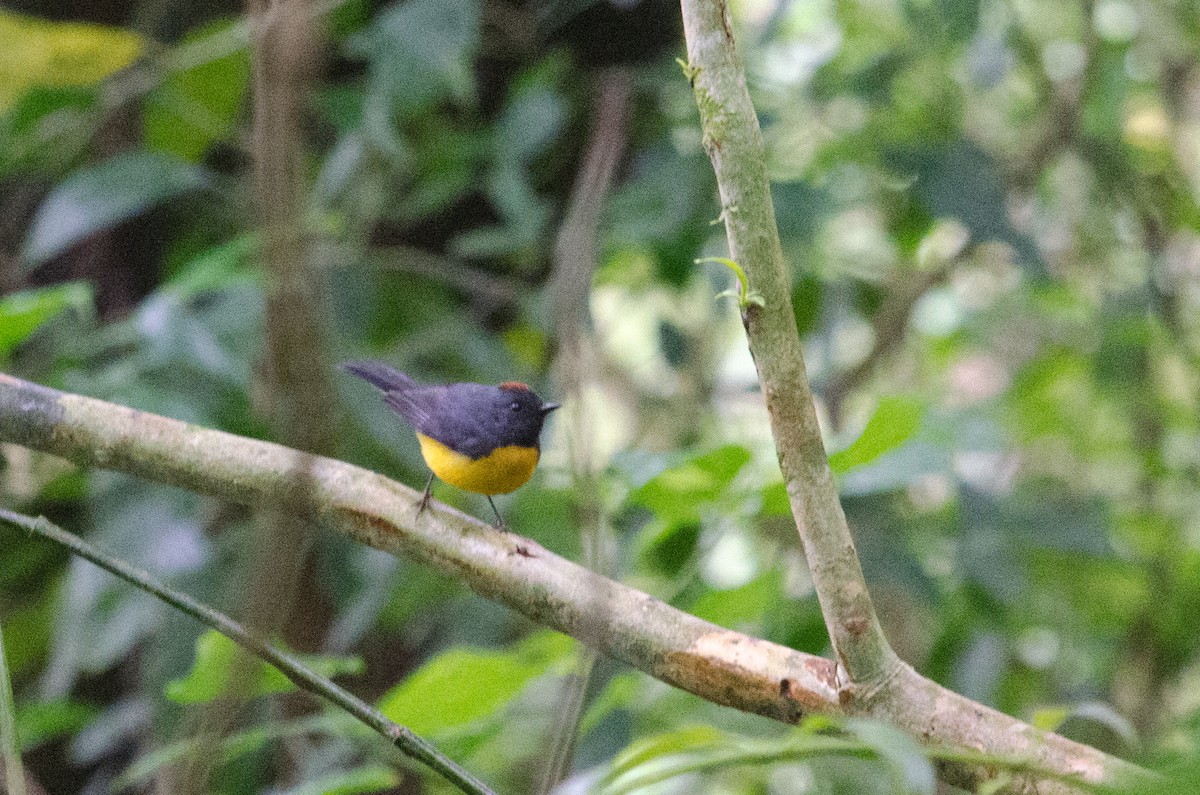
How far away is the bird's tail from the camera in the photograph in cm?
279

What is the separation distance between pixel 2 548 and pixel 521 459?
153 cm

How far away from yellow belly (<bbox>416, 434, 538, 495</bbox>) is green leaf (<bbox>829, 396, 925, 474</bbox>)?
3.35 feet

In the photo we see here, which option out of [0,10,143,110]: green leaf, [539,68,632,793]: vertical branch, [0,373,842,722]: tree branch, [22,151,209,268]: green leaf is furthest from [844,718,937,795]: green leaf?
[0,10,143,110]: green leaf

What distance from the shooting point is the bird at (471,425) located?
2609mm

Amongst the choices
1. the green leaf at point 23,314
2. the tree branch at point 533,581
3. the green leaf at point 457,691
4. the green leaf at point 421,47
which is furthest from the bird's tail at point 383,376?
the green leaf at point 457,691

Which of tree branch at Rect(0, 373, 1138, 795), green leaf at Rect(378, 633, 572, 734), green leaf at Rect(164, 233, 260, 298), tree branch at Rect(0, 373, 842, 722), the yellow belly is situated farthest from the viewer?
the yellow belly

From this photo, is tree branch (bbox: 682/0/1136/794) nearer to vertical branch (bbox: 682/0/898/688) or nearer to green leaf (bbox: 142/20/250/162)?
vertical branch (bbox: 682/0/898/688)

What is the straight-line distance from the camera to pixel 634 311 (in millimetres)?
4441

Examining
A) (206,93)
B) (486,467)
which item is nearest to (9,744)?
(486,467)

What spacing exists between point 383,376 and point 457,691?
3.90ft

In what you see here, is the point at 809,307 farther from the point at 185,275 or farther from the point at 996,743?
the point at 996,743

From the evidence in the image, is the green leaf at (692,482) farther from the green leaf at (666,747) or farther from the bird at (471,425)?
the green leaf at (666,747)

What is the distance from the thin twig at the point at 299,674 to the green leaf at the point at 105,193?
1.67m

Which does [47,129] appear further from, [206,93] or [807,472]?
[807,472]
